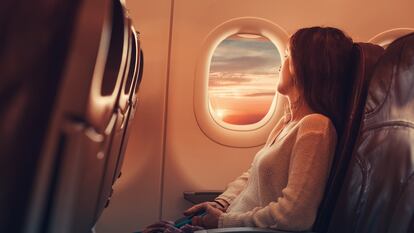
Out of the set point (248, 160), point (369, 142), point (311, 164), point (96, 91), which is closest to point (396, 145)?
point (369, 142)

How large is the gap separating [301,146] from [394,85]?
1.26 feet

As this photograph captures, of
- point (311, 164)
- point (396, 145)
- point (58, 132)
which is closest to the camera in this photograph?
point (58, 132)

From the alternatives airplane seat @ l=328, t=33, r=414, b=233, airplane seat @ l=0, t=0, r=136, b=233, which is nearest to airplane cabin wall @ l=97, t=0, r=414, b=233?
airplane seat @ l=328, t=33, r=414, b=233

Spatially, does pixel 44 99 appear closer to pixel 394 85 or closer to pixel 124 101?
pixel 124 101

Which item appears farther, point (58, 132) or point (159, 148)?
point (159, 148)

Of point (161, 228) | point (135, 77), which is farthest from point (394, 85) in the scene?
point (161, 228)

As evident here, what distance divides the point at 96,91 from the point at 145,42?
2063 mm

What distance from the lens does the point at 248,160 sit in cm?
268

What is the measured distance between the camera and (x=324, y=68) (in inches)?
63.9

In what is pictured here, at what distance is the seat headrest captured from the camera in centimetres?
125

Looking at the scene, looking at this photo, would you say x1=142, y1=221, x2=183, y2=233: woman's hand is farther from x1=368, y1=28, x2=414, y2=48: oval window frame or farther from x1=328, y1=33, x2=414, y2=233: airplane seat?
x1=368, y1=28, x2=414, y2=48: oval window frame

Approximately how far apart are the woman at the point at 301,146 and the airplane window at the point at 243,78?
0.89m

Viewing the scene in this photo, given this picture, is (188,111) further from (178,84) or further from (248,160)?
(248,160)

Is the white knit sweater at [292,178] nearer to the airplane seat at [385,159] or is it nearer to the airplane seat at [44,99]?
the airplane seat at [385,159]
